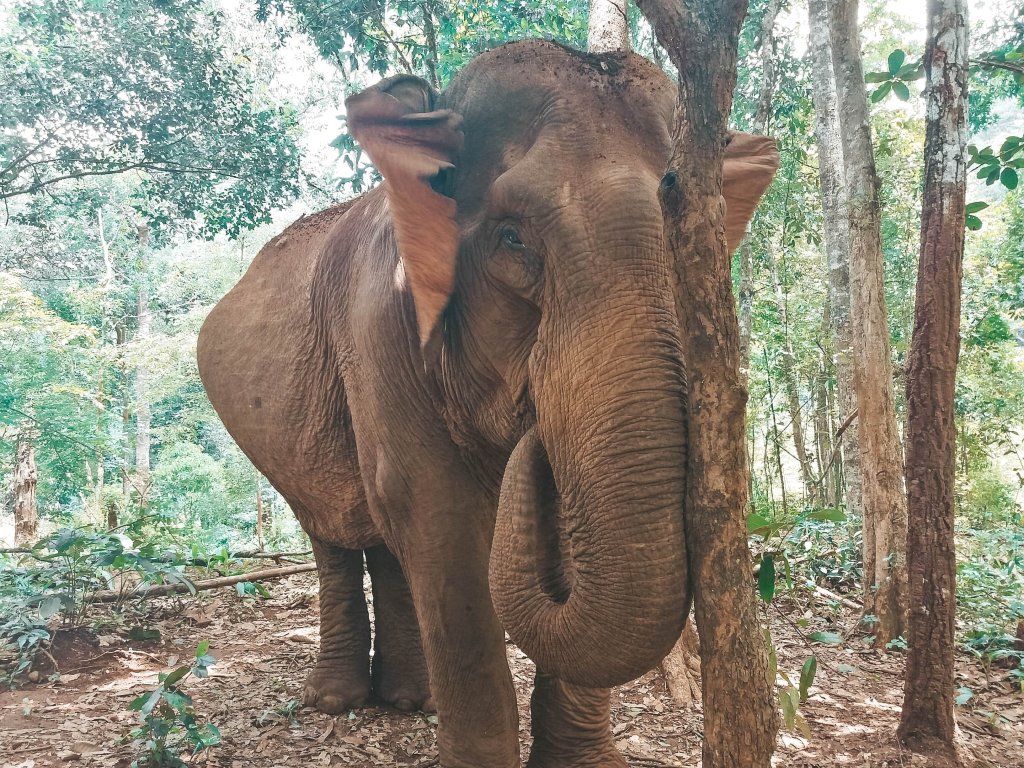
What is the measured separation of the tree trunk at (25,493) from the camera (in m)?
13.6

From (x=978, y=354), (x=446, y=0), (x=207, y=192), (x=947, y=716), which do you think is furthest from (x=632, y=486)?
(x=978, y=354)

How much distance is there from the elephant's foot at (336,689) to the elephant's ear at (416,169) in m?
2.68

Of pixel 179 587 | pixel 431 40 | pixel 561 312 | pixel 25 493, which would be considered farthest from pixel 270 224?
pixel 561 312

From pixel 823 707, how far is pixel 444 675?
225 centimetres

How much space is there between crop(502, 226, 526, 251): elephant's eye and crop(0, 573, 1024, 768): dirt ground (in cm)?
247

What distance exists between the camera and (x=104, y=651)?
5.25m

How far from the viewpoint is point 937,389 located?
324cm

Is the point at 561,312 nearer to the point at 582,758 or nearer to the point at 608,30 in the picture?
the point at 582,758

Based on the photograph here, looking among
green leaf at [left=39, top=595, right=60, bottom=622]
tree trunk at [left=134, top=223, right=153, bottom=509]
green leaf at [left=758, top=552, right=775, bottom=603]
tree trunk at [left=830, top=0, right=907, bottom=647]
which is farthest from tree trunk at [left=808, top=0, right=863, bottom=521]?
tree trunk at [left=134, top=223, right=153, bottom=509]

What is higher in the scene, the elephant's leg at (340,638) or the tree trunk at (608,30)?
the tree trunk at (608,30)

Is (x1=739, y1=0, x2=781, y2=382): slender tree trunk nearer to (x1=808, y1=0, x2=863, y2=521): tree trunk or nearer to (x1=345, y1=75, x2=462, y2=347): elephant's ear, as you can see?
(x1=808, y1=0, x2=863, y2=521): tree trunk

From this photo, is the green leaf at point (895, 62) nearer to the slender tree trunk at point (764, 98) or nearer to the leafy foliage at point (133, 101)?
the slender tree trunk at point (764, 98)

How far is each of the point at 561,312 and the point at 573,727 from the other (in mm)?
1877

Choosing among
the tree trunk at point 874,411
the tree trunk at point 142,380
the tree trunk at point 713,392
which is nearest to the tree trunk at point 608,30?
the tree trunk at point 874,411
